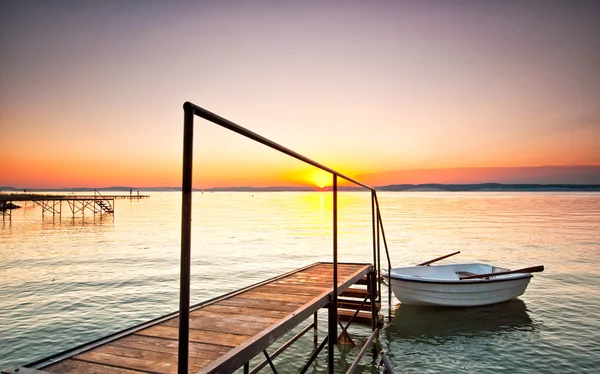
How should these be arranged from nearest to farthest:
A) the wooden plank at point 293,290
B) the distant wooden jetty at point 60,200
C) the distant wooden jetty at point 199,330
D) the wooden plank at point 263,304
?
the distant wooden jetty at point 199,330, the wooden plank at point 263,304, the wooden plank at point 293,290, the distant wooden jetty at point 60,200

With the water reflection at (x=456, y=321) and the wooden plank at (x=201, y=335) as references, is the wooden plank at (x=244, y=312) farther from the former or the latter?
the water reflection at (x=456, y=321)

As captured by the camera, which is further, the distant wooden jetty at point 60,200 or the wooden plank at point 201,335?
the distant wooden jetty at point 60,200

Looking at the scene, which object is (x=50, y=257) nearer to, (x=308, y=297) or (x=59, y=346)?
(x=59, y=346)

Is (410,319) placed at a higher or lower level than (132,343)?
lower

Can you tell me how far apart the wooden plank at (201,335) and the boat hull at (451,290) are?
9268 millimetres

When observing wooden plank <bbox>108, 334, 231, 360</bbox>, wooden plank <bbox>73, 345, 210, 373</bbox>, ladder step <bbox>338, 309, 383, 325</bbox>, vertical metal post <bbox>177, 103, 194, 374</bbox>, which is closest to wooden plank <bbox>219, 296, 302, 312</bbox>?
wooden plank <bbox>108, 334, 231, 360</bbox>

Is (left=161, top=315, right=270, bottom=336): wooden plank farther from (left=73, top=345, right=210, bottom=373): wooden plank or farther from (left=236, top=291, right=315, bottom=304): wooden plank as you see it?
(left=236, top=291, right=315, bottom=304): wooden plank

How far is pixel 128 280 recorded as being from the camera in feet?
52.6

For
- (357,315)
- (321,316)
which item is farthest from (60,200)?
(357,315)

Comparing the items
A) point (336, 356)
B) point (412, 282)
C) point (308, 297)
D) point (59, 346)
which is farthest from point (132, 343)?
point (412, 282)

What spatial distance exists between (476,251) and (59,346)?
2407 centimetres

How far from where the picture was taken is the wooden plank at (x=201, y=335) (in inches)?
143

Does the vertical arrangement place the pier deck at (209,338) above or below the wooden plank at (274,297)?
above

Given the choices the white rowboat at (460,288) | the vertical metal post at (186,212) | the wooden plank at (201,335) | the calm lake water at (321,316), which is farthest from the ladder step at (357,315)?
the vertical metal post at (186,212)
